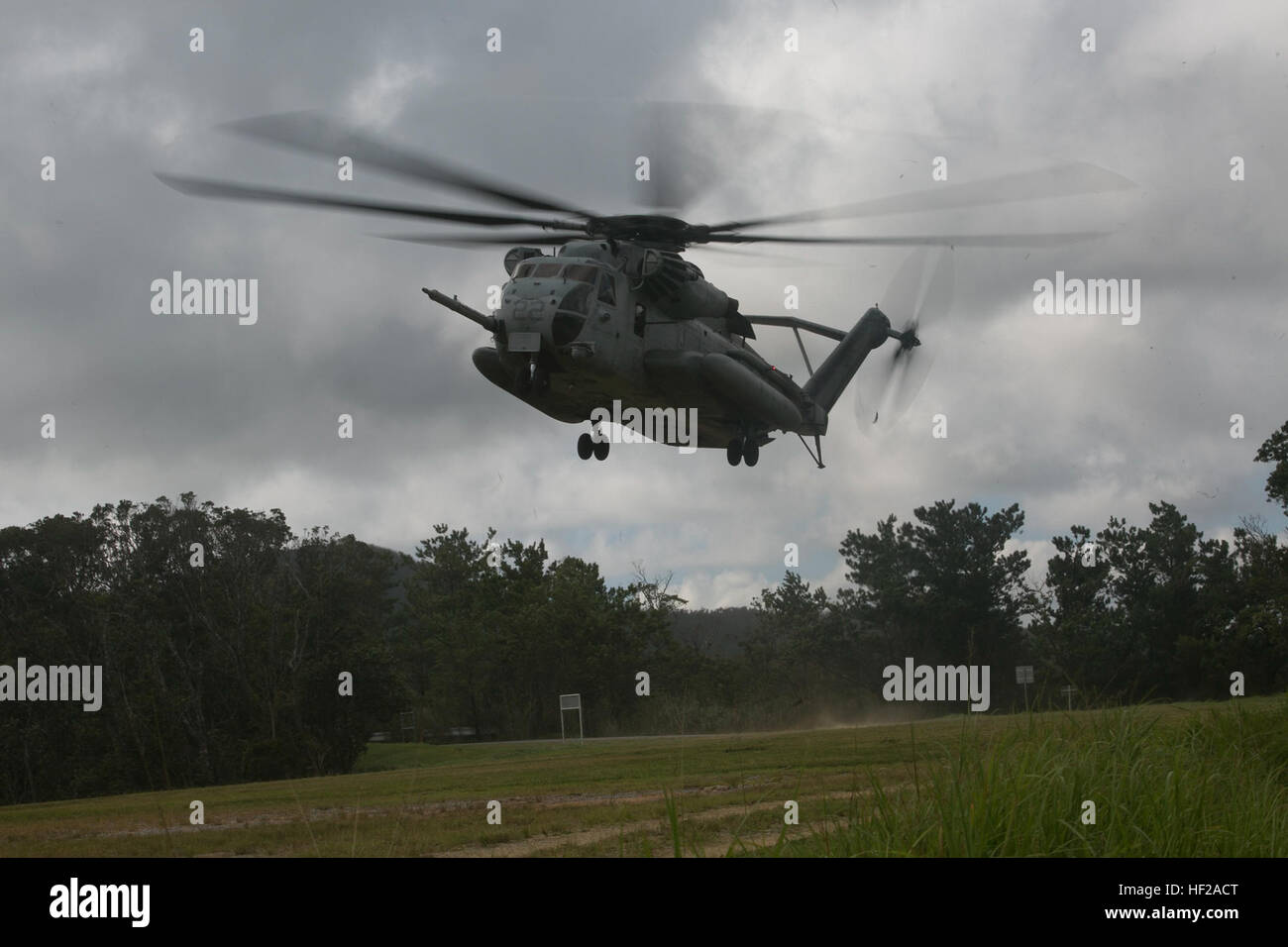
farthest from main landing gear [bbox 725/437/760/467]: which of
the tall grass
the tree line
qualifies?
the tree line

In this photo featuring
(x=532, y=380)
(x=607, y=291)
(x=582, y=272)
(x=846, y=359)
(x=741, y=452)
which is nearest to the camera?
(x=532, y=380)

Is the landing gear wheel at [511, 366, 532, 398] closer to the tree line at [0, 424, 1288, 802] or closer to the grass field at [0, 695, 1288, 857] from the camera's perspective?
the grass field at [0, 695, 1288, 857]

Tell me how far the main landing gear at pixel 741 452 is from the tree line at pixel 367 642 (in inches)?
1017

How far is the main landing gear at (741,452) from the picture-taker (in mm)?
21125

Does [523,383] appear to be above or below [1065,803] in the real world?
above

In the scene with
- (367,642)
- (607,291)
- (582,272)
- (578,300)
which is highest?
(582,272)

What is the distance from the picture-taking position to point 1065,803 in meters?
8.66

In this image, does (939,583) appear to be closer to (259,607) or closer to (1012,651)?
Result: (1012,651)

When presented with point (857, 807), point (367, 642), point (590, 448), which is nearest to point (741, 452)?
point (590, 448)

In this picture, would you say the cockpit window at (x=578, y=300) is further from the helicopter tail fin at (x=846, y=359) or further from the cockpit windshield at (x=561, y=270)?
the helicopter tail fin at (x=846, y=359)

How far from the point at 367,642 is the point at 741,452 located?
114 ft

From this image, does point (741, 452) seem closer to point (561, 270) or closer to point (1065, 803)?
point (561, 270)

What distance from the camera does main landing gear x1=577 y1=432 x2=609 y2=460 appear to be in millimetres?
18234
